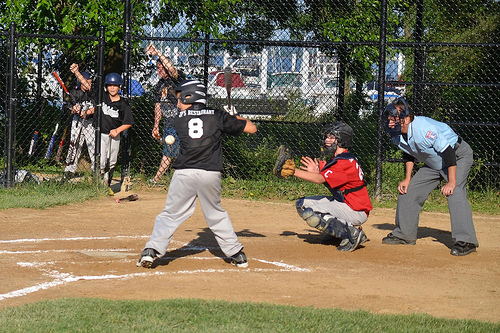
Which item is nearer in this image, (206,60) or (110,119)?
(110,119)

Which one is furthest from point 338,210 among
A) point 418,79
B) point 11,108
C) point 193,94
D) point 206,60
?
point 11,108

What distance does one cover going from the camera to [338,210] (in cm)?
710

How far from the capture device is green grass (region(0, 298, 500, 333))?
4387 mm

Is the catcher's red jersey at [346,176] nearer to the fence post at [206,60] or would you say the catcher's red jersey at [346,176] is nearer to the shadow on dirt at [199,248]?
the shadow on dirt at [199,248]

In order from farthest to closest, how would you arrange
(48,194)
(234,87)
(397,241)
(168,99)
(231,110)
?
(234,87)
(168,99)
(48,194)
(397,241)
(231,110)

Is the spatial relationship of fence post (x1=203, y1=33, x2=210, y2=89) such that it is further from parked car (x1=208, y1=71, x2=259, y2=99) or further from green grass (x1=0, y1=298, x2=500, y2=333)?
green grass (x1=0, y1=298, x2=500, y2=333)

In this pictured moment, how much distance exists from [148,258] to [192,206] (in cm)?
63

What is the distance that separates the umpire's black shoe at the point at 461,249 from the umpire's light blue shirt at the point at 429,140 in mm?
865

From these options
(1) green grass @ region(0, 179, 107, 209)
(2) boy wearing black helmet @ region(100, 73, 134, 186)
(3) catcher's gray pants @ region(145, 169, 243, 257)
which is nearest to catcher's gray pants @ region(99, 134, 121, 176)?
(2) boy wearing black helmet @ region(100, 73, 134, 186)

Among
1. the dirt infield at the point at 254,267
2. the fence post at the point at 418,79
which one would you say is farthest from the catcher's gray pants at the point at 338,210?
the fence post at the point at 418,79

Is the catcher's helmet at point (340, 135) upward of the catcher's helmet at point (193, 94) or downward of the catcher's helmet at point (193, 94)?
downward

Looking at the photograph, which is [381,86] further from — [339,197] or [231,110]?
[231,110]

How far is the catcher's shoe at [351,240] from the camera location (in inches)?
277

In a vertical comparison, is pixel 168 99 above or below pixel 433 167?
above
